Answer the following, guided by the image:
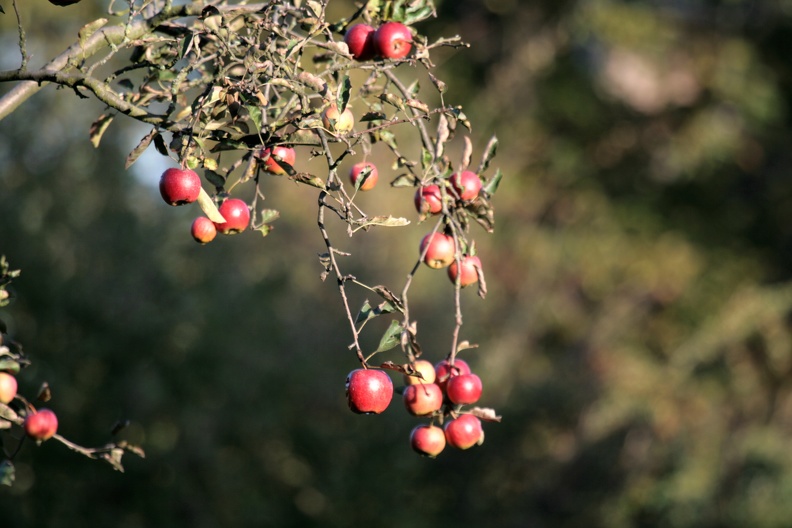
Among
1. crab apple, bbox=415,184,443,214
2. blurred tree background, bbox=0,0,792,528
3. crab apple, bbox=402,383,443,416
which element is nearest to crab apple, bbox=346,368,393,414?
crab apple, bbox=402,383,443,416

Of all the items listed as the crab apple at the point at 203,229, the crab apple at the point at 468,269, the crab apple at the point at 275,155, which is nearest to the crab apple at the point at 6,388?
the crab apple at the point at 203,229

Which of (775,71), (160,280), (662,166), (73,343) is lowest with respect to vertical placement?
(73,343)

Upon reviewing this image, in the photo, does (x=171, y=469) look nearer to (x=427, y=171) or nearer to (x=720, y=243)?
(x=427, y=171)

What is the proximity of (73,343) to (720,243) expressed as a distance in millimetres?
8429

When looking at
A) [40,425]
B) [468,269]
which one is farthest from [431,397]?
[40,425]

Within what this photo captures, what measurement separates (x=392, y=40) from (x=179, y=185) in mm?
455

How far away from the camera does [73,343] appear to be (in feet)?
20.6

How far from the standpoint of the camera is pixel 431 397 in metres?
1.59

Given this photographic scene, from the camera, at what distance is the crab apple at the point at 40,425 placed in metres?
1.71

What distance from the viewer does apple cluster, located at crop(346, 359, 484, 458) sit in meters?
1.48

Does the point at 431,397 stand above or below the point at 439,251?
below

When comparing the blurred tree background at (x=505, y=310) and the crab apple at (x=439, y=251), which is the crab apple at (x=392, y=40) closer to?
the crab apple at (x=439, y=251)

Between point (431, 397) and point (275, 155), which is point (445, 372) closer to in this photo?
point (431, 397)

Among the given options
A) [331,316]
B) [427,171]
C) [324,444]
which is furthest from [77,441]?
[427,171]
